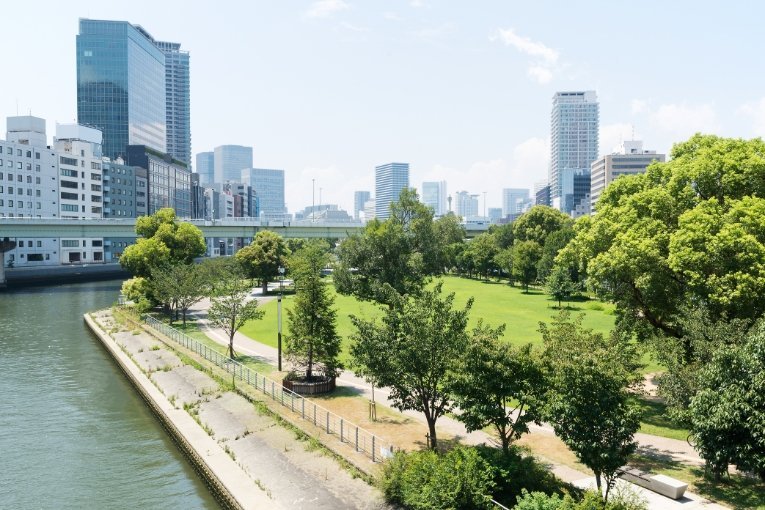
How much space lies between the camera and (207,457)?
72.6 feet

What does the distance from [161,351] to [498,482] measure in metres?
30.0

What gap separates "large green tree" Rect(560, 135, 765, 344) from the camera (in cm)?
2506

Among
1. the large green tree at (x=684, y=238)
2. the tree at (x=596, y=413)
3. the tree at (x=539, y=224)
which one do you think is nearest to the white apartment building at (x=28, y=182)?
the tree at (x=539, y=224)

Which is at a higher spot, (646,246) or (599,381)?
(646,246)

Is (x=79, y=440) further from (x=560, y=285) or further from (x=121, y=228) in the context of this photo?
(x=121, y=228)

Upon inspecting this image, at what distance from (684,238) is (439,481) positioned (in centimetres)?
1677

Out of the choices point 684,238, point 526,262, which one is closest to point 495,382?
point 684,238

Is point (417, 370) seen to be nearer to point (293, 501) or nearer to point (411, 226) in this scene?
point (293, 501)

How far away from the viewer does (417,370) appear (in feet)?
67.3

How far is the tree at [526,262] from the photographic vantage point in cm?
8531

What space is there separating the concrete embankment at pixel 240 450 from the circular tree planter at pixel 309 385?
2.86 metres

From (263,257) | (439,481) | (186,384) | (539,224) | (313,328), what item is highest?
(539,224)

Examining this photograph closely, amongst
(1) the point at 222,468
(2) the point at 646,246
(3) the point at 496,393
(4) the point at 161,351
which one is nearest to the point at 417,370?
(3) the point at 496,393

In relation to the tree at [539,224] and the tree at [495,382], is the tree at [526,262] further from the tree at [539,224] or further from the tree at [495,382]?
the tree at [495,382]
